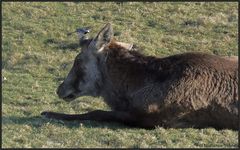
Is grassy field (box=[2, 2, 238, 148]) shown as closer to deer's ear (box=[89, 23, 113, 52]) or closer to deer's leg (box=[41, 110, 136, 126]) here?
deer's leg (box=[41, 110, 136, 126])

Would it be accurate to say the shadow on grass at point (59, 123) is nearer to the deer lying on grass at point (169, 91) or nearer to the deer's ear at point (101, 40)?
the deer lying on grass at point (169, 91)

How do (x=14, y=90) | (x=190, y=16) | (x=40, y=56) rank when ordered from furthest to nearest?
(x=190, y=16) → (x=40, y=56) → (x=14, y=90)

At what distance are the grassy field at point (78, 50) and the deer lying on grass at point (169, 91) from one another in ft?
0.77

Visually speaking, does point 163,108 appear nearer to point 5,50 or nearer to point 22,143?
point 22,143

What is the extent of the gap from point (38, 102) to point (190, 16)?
10.6 metres

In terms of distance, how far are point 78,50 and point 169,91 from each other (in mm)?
9489

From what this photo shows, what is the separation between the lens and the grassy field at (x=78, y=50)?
10.2 meters

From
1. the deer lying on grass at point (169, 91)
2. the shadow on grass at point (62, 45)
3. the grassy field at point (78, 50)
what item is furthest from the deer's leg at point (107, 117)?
the shadow on grass at point (62, 45)

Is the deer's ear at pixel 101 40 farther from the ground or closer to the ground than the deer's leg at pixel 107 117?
farther from the ground

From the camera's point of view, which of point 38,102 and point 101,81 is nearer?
point 101,81

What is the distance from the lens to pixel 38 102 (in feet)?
47.0

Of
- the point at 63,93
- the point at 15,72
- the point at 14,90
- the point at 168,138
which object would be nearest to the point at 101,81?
the point at 63,93

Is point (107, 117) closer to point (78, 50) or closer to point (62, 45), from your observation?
point (78, 50)

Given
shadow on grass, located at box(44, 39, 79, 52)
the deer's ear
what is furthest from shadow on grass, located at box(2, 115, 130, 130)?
shadow on grass, located at box(44, 39, 79, 52)
